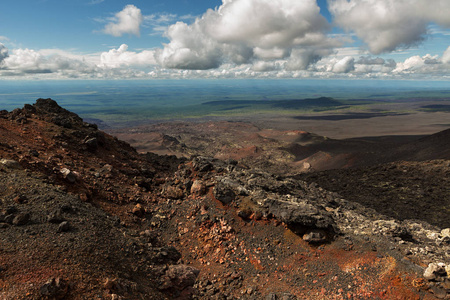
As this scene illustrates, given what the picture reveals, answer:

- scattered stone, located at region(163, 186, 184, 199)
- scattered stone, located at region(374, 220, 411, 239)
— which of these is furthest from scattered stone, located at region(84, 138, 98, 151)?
scattered stone, located at region(374, 220, 411, 239)

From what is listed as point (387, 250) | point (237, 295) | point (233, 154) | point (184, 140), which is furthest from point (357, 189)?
point (184, 140)

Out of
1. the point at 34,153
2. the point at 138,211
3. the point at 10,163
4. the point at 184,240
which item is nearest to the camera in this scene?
the point at 10,163

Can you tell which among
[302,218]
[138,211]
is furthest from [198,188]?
[302,218]

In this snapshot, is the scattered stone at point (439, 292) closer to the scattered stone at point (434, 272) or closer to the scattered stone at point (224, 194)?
the scattered stone at point (434, 272)

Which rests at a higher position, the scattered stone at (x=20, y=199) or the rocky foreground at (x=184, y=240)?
the scattered stone at (x=20, y=199)

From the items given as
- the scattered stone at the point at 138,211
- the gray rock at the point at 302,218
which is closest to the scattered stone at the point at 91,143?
the scattered stone at the point at 138,211

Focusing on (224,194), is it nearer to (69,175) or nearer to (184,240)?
(184,240)

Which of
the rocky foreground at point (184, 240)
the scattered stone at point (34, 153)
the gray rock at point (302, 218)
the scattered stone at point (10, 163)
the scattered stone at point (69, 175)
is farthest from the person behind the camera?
the scattered stone at point (34, 153)
